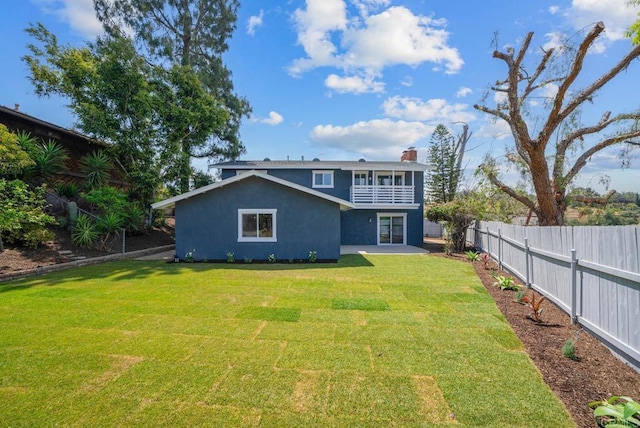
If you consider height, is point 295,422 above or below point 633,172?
below

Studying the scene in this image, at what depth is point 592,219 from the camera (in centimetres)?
1478

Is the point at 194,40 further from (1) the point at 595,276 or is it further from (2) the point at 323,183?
(1) the point at 595,276

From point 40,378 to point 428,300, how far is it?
6435 millimetres

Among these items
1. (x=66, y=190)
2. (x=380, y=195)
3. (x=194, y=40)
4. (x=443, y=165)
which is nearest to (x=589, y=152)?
(x=380, y=195)

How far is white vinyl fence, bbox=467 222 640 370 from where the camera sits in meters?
3.52

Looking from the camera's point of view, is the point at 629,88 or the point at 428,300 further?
the point at 629,88

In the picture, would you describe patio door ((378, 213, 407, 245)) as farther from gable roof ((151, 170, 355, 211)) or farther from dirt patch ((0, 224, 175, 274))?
dirt patch ((0, 224, 175, 274))

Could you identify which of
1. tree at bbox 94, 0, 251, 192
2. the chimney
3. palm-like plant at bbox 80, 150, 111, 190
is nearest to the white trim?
tree at bbox 94, 0, 251, 192

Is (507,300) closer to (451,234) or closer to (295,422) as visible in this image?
(295,422)

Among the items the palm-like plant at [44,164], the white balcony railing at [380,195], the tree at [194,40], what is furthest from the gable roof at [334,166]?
the palm-like plant at [44,164]

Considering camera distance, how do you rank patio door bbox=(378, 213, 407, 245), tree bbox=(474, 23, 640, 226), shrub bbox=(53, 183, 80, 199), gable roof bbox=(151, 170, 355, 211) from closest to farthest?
tree bbox=(474, 23, 640, 226) < gable roof bbox=(151, 170, 355, 211) < shrub bbox=(53, 183, 80, 199) < patio door bbox=(378, 213, 407, 245)

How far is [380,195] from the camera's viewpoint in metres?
17.9

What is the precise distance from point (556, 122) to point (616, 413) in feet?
39.5

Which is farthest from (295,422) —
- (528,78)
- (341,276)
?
(528,78)
